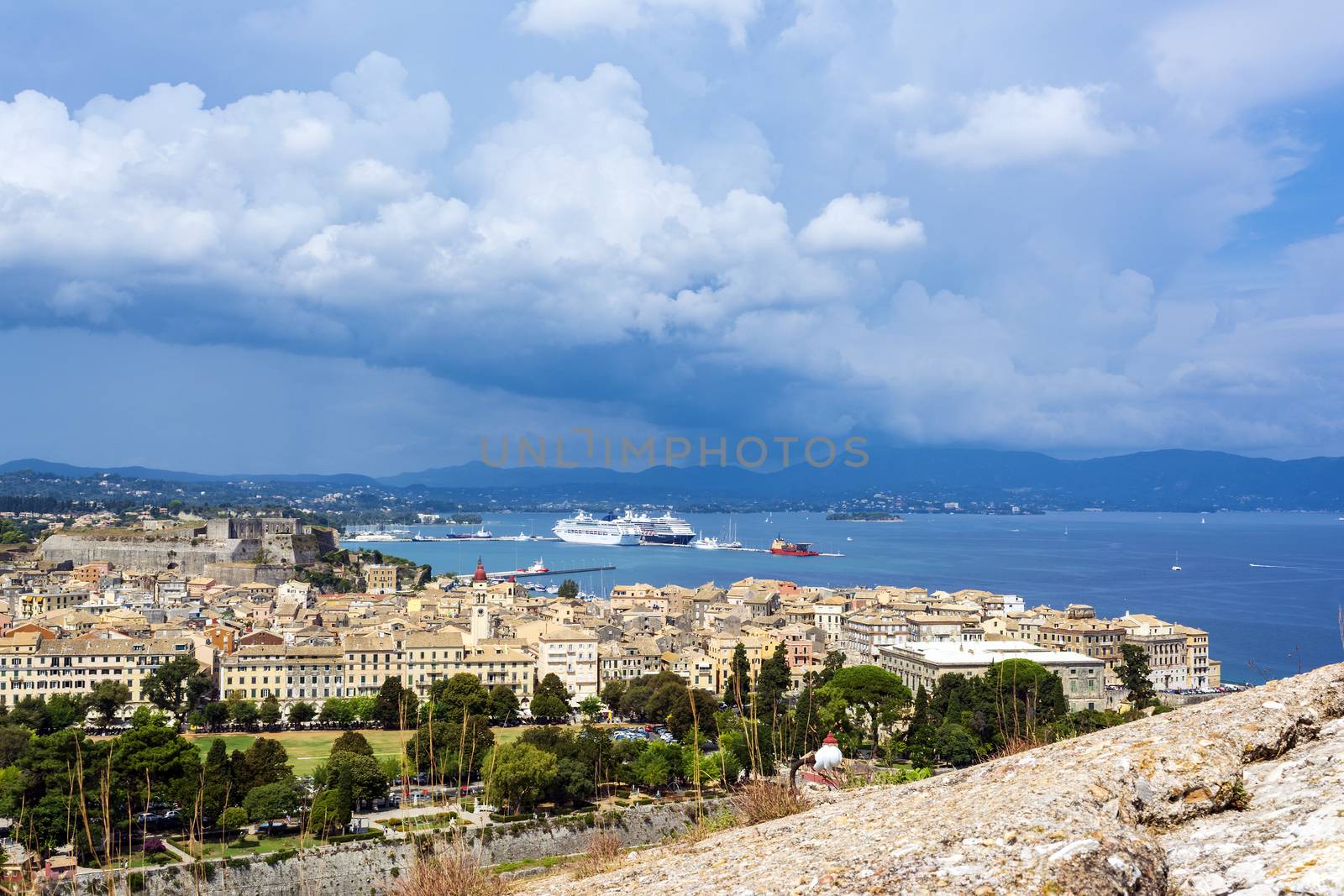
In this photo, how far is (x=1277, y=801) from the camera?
2502 mm

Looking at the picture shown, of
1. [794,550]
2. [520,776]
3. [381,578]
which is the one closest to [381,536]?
[794,550]

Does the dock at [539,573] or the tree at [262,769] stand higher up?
the tree at [262,769]

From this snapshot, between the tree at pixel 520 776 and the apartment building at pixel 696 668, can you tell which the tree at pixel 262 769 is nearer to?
the tree at pixel 520 776

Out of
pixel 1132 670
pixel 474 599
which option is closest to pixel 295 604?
pixel 474 599

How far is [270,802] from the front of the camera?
15148 millimetres

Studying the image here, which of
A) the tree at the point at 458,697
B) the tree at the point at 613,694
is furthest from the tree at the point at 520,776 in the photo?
the tree at the point at 613,694

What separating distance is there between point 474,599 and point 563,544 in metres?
61.4

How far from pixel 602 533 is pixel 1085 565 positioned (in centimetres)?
4160

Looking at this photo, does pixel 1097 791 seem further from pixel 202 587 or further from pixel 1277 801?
pixel 202 587

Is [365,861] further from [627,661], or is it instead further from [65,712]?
[627,661]

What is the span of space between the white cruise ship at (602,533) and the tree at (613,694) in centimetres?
6796

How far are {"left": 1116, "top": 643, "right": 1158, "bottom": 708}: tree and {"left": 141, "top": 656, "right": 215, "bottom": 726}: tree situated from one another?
19792 millimetres

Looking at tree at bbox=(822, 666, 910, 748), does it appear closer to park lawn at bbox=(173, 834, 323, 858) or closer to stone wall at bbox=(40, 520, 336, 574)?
park lawn at bbox=(173, 834, 323, 858)

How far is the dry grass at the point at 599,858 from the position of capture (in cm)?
326
